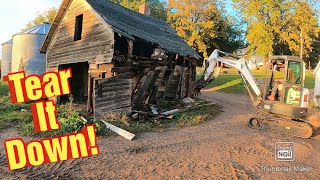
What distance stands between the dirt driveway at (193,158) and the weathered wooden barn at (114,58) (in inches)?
122

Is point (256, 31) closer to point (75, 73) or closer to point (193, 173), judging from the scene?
point (75, 73)

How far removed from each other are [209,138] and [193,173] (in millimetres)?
3469

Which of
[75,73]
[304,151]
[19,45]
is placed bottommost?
[304,151]

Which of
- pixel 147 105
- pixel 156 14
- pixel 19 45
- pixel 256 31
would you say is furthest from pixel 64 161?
pixel 156 14

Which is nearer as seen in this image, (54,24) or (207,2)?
(54,24)

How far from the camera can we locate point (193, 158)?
7.58 m

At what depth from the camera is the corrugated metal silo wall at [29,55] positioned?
2256cm

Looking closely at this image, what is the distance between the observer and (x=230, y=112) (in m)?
15.6

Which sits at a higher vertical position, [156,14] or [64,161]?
[156,14]

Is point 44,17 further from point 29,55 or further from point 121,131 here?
point 121,131

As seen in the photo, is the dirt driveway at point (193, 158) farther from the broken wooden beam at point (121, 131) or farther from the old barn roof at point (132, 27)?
the old barn roof at point (132, 27)

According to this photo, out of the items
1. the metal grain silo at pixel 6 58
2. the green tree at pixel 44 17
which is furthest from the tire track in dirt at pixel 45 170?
the green tree at pixel 44 17

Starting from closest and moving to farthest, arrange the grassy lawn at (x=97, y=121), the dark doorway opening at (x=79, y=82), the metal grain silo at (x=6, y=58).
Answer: the grassy lawn at (x=97, y=121) → the dark doorway opening at (x=79, y=82) → the metal grain silo at (x=6, y=58)

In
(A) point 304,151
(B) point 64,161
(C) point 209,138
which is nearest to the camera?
(B) point 64,161
